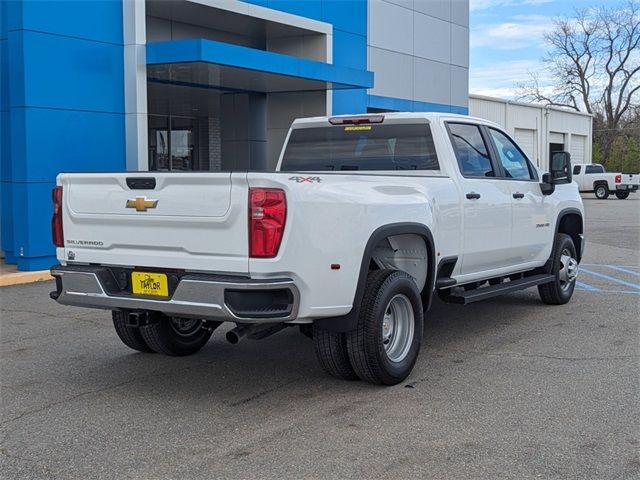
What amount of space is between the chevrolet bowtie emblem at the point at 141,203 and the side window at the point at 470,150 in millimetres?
2937

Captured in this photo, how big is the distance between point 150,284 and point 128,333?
1521 millimetres

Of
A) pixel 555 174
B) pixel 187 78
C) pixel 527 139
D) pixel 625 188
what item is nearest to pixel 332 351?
pixel 555 174

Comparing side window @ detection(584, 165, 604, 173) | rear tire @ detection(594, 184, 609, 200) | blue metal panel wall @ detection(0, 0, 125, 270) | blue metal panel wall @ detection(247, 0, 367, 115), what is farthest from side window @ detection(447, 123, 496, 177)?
side window @ detection(584, 165, 604, 173)

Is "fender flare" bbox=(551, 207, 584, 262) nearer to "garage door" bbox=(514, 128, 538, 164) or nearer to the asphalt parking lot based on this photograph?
the asphalt parking lot

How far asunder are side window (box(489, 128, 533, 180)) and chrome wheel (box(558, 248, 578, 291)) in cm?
126

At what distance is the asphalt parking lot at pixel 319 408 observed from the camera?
4355 mm

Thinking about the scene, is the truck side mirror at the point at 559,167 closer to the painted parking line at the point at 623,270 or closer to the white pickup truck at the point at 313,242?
the white pickup truck at the point at 313,242

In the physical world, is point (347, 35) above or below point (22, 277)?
above

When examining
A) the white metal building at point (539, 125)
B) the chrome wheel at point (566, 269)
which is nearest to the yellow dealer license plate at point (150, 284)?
the chrome wheel at point (566, 269)

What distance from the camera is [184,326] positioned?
6781 mm

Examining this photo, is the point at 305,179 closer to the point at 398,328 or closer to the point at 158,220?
the point at 158,220

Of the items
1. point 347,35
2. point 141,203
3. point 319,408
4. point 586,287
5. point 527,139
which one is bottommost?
point 319,408

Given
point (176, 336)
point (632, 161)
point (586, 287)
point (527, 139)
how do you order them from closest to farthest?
point (176, 336) → point (586, 287) → point (527, 139) → point (632, 161)

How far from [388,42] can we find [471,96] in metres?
14.4
